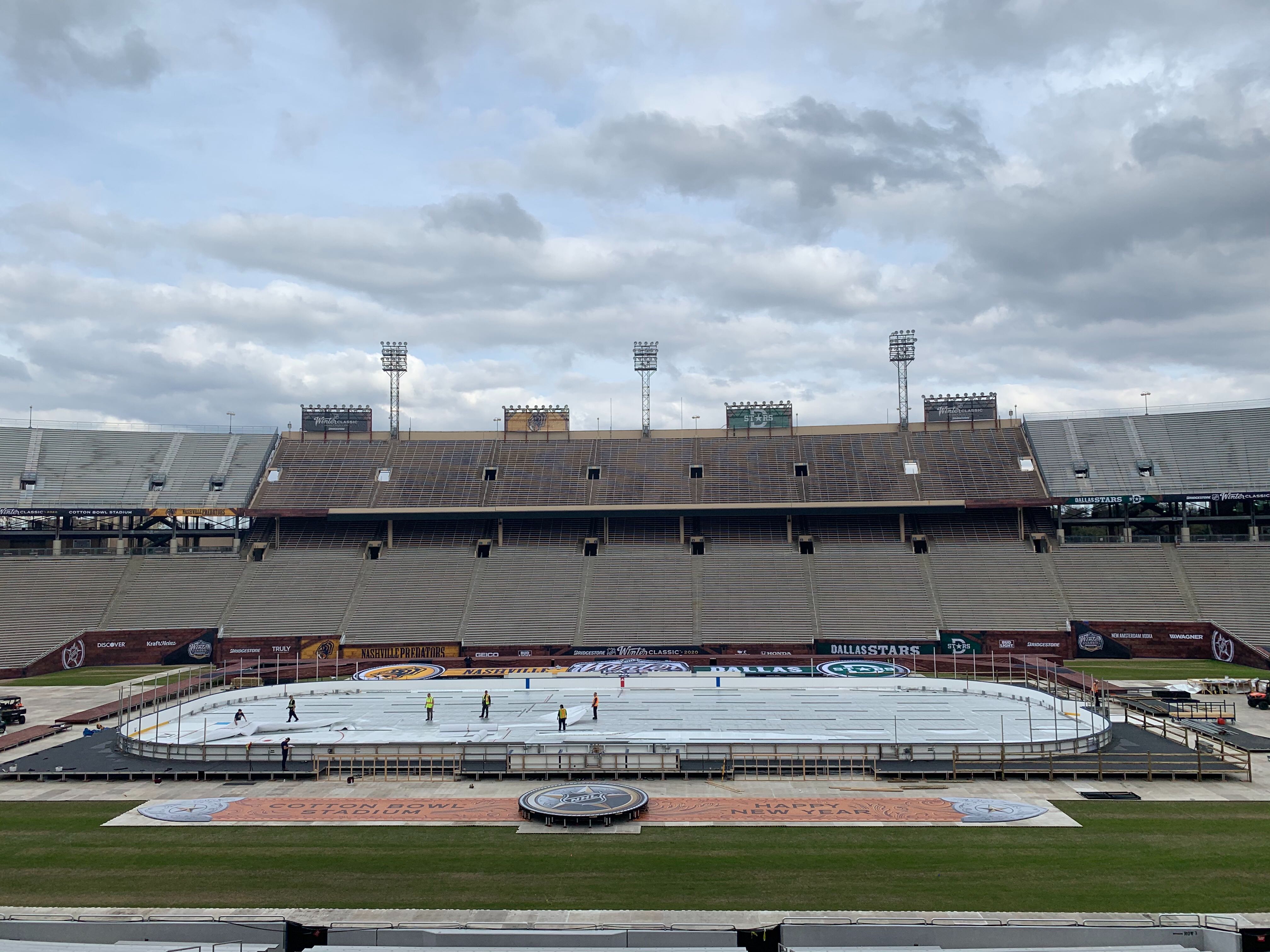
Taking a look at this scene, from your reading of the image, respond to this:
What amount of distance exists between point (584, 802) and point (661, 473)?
44589mm

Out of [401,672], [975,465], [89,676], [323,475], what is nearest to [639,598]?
[401,672]

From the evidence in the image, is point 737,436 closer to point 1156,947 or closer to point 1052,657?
point 1052,657

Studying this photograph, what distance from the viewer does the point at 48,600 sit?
5678 cm

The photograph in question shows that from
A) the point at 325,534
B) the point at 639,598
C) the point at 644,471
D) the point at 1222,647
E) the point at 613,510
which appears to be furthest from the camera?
the point at 644,471

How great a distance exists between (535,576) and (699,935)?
152ft

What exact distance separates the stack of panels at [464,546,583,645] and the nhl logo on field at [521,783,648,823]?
2777 cm

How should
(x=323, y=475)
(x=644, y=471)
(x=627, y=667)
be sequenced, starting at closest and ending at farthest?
(x=627, y=667), (x=644, y=471), (x=323, y=475)

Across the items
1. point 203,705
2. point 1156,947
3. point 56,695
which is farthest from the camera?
point 56,695

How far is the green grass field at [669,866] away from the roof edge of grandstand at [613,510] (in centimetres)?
3899

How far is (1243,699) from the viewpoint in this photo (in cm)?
3969

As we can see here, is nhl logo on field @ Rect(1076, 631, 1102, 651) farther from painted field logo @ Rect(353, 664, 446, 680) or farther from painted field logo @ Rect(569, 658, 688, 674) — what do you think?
painted field logo @ Rect(353, 664, 446, 680)

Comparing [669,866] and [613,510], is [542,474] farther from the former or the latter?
[669,866]

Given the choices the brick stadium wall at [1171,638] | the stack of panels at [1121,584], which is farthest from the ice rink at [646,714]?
the stack of panels at [1121,584]

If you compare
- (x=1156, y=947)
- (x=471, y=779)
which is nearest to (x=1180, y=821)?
(x=1156, y=947)
